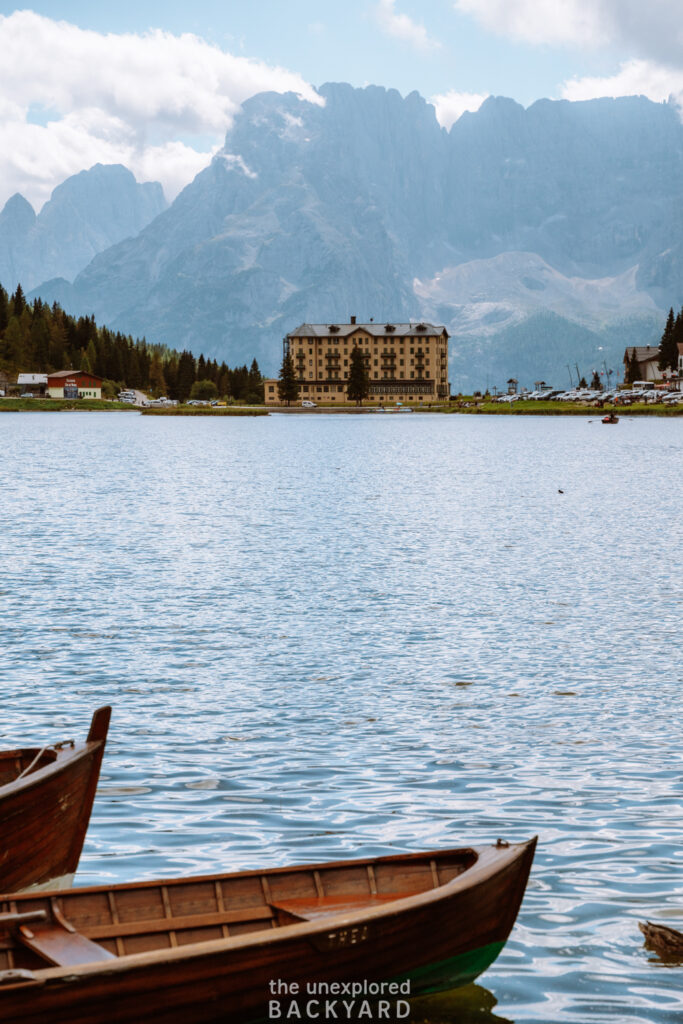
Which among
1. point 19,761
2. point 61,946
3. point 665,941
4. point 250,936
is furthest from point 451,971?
point 19,761

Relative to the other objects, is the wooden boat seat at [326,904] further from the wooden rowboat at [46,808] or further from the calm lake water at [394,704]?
the wooden rowboat at [46,808]

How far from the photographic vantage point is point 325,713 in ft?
76.3

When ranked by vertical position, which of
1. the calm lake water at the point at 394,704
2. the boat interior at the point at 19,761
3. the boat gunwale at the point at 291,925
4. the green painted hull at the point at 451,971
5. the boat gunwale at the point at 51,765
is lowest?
the calm lake water at the point at 394,704

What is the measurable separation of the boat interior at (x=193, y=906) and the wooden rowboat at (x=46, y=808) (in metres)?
1.86

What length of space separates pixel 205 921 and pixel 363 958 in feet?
4.72

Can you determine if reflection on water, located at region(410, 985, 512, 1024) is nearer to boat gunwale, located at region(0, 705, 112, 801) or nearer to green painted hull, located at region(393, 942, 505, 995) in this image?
green painted hull, located at region(393, 942, 505, 995)

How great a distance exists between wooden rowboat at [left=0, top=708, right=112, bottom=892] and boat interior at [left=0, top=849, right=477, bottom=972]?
186cm

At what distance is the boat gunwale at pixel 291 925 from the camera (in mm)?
8937

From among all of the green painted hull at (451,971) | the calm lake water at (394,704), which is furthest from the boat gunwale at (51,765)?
the green painted hull at (451,971)

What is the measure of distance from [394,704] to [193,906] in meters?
13.8

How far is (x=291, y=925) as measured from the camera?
980 centimetres

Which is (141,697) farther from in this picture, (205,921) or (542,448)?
(542,448)

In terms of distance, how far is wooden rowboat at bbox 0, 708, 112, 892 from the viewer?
12008mm

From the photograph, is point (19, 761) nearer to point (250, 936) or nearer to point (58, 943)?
point (58, 943)
